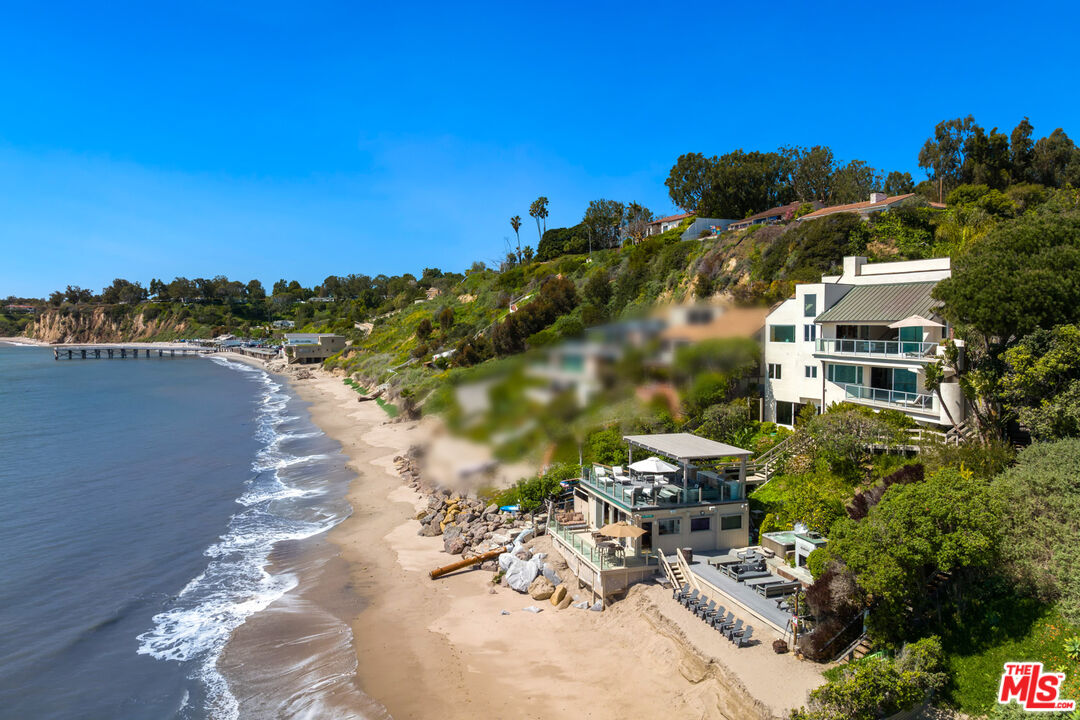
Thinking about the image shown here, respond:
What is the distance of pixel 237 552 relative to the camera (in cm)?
2928

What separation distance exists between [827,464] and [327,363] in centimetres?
10134

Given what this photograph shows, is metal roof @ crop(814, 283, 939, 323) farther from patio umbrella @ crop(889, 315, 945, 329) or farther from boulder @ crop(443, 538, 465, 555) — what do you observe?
boulder @ crop(443, 538, 465, 555)

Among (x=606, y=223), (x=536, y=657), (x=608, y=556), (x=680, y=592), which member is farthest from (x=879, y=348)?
(x=606, y=223)

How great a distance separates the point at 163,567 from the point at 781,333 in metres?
30.1

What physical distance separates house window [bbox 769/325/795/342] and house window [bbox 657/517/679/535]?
45.3ft

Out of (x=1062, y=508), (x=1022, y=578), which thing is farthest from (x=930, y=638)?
(x=1062, y=508)

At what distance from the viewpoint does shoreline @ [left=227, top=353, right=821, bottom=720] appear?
662 inches

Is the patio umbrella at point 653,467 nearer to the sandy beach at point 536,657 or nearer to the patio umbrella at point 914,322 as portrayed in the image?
the sandy beach at point 536,657

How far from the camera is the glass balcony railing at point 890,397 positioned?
25266mm

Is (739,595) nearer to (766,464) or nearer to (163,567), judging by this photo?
(766,464)

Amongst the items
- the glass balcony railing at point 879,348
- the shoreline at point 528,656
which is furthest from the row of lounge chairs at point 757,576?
the glass balcony railing at point 879,348

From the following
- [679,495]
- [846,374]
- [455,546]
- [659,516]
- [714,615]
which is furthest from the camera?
[846,374]

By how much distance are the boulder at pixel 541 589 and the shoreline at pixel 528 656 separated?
0.90 ft

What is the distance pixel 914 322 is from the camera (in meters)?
25.8
